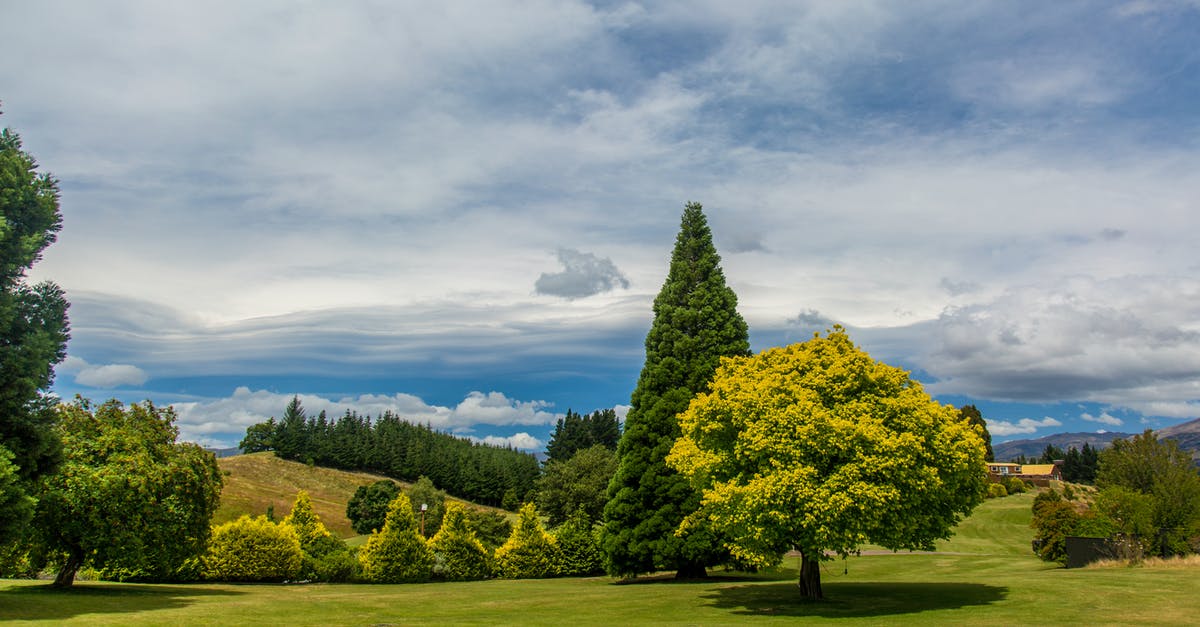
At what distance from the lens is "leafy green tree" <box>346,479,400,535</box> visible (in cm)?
9694

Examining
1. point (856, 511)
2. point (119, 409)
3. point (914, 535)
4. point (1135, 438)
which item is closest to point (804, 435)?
point (856, 511)

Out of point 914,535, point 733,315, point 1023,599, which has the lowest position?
point 1023,599

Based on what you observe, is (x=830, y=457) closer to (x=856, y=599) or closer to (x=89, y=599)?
(x=856, y=599)

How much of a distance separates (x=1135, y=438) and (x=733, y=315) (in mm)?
33970

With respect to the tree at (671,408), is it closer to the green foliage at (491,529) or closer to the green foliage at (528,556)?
the green foliage at (528,556)

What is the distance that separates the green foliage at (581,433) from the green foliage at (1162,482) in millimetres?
93911

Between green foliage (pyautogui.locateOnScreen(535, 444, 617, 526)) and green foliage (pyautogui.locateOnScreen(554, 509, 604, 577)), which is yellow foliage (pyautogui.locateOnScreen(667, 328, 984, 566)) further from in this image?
green foliage (pyautogui.locateOnScreen(535, 444, 617, 526))

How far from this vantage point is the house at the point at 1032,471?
12656cm

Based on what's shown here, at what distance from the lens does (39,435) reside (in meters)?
23.7

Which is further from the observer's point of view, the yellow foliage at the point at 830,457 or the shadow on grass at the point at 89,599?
the yellow foliage at the point at 830,457

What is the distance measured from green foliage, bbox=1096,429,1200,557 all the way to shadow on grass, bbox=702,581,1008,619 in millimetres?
21324

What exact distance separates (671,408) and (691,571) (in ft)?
28.6

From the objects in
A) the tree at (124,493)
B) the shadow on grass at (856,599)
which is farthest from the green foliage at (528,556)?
the tree at (124,493)

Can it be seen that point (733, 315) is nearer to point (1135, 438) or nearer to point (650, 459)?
point (650, 459)
